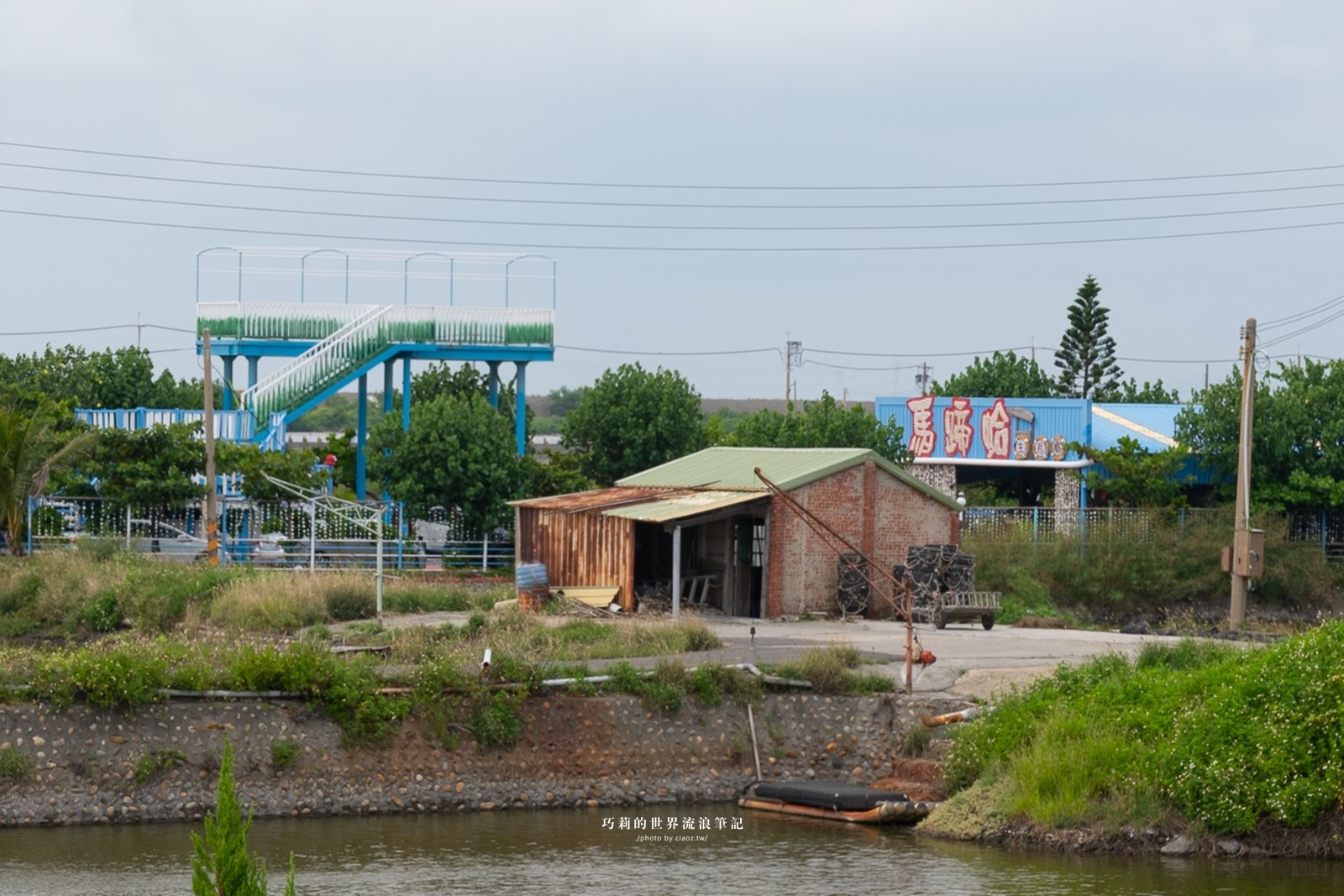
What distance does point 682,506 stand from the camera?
3328 cm

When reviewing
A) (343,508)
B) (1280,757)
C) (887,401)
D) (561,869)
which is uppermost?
(887,401)

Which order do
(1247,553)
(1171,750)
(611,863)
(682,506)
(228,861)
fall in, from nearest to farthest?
(228,861), (611,863), (1171,750), (682,506), (1247,553)

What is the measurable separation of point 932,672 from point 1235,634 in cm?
1072

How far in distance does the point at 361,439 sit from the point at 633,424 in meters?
7.59

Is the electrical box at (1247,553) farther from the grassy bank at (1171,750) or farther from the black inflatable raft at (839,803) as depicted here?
the black inflatable raft at (839,803)

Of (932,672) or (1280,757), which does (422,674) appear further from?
(1280,757)

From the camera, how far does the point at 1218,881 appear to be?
1752 centimetres

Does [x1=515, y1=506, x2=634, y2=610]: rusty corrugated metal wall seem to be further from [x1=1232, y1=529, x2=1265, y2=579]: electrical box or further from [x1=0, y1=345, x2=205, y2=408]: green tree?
[x1=0, y1=345, x2=205, y2=408]: green tree

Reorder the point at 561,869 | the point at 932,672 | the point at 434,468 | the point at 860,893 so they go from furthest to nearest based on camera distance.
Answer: the point at 434,468, the point at 932,672, the point at 561,869, the point at 860,893

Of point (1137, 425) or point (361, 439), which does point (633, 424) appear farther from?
point (1137, 425)

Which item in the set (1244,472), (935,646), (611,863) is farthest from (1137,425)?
(611,863)

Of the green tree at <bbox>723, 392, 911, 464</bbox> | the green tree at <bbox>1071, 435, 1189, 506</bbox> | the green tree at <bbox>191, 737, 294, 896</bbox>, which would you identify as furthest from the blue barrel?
the green tree at <bbox>191, 737, 294, 896</bbox>

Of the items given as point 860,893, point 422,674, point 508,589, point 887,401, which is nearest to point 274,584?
point 508,589

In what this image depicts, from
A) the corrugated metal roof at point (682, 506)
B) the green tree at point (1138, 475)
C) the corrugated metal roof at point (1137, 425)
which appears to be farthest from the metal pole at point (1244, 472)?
the corrugated metal roof at point (682, 506)
